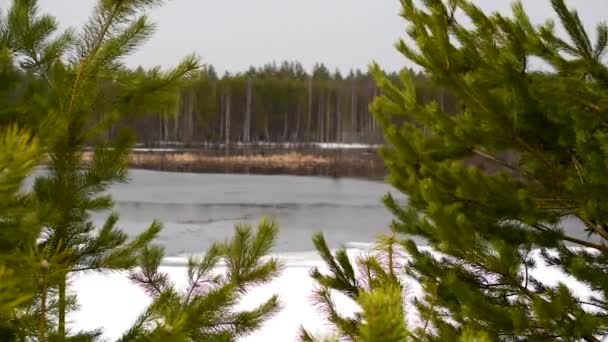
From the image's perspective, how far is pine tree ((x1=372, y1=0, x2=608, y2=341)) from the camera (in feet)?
8.34

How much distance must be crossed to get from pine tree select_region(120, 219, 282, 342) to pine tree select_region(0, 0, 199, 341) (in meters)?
0.22

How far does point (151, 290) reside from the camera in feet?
8.51

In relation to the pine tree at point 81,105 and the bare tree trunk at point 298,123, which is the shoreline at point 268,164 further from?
the pine tree at point 81,105

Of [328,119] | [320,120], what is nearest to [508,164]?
[328,119]

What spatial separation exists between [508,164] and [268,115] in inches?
2177

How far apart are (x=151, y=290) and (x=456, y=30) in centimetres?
180

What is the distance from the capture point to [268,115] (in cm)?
5809

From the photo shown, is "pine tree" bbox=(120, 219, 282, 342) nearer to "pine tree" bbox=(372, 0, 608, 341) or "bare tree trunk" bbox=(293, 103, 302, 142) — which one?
"pine tree" bbox=(372, 0, 608, 341)

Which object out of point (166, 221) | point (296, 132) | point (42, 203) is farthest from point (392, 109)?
point (296, 132)

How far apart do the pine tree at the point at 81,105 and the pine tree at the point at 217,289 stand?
22 cm

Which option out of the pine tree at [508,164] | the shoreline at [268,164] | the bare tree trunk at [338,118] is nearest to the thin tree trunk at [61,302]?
the pine tree at [508,164]

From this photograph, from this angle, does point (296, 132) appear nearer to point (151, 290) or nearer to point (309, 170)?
point (309, 170)

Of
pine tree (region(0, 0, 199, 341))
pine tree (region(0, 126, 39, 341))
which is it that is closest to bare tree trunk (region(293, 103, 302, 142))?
pine tree (region(0, 0, 199, 341))

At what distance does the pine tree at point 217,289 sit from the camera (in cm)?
193
